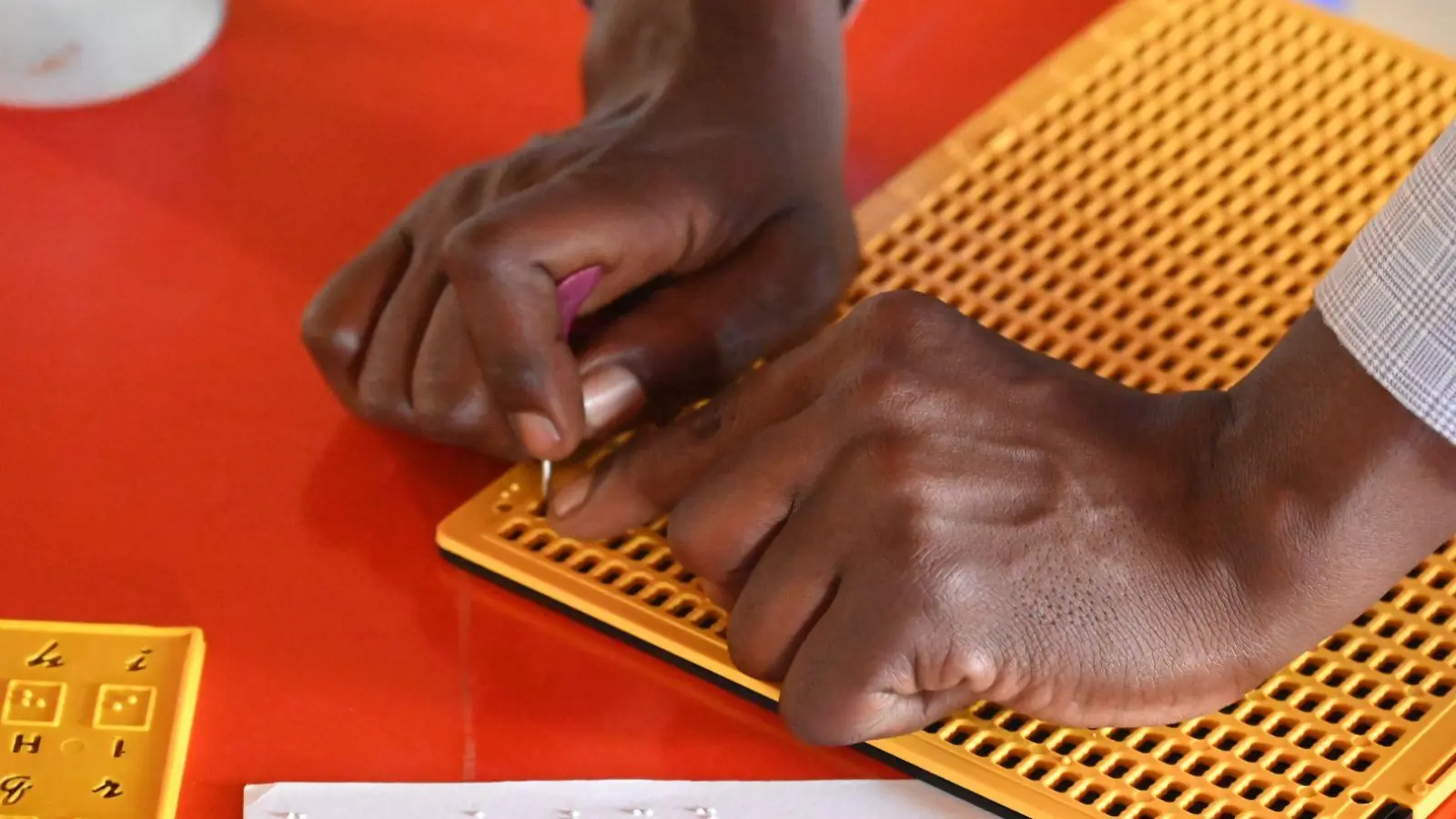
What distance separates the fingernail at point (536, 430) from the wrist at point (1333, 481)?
25 cm

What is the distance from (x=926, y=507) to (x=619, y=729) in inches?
5.6

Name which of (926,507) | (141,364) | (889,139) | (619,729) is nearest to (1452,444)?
(926,507)

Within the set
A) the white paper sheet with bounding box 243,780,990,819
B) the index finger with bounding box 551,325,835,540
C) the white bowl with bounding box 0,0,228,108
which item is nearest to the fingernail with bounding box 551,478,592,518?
the index finger with bounding box 551,325,835,540

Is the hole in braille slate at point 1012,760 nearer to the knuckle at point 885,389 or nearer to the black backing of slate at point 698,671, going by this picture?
the black backing of slate at point 698,671

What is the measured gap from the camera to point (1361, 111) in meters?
0.88

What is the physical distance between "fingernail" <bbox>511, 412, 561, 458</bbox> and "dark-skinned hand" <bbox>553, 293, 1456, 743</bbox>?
0.06 metres

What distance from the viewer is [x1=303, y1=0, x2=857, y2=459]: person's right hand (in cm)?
66

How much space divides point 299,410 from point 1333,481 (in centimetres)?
43

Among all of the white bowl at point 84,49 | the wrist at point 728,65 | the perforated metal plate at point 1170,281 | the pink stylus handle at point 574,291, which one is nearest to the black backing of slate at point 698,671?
the perforated metal plate at point 1170,281

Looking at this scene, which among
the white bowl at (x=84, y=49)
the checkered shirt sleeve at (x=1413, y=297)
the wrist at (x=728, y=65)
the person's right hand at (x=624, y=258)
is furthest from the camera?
the white bowl at (x=84, y=49)

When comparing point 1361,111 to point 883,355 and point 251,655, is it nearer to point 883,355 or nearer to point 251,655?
point 883,355

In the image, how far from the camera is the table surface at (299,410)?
0.62 meters

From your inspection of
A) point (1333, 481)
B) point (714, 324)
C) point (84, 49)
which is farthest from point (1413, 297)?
point (84, 49)

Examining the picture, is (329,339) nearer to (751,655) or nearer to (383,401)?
(383,401)
